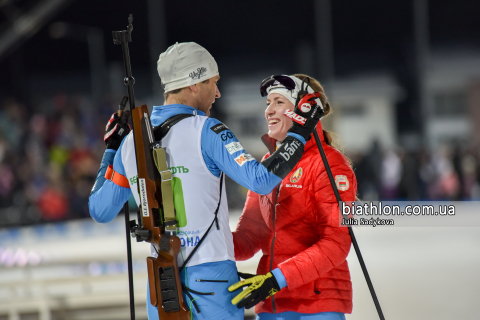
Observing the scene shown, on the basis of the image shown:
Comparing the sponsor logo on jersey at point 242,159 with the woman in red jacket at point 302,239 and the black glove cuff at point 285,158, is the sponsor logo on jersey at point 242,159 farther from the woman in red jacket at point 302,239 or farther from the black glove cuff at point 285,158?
the woman in red jacket at point 302,239

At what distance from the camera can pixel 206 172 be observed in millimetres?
2098

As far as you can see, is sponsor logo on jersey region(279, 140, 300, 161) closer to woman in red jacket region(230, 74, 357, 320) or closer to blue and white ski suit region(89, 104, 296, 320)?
blue and white ski suit region(89, 104, 296, 320)

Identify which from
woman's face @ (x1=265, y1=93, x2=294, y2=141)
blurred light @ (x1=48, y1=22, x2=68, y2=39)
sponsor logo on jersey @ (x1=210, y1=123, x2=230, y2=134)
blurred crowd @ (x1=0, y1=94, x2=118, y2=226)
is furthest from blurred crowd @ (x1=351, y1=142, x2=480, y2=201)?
blurred light @ (x1=48, y1=22, x2=68, y2=39)

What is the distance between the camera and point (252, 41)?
23531 mm

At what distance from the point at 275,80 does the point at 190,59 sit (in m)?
0.43

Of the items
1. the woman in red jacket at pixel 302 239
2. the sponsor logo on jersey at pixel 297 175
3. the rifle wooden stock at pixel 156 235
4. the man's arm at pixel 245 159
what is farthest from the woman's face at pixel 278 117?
the rifle wooden stock at pixel 156 235

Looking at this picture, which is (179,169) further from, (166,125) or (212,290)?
(212,290)

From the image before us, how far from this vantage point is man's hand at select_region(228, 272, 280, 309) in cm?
202

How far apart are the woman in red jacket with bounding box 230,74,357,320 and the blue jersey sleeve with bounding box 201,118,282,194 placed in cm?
28

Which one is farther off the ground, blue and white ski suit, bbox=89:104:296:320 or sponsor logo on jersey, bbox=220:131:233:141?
sponsor logo on jersey, bbox=220:131:233:141

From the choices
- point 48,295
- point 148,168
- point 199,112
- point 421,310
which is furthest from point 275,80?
point 48,295

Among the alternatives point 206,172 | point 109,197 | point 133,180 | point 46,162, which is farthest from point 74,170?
point 206,172

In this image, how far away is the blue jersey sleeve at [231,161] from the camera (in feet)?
6.57

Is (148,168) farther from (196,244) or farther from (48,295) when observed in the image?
(48,295)
